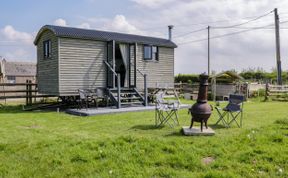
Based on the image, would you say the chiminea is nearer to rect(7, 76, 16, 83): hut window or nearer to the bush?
the bush

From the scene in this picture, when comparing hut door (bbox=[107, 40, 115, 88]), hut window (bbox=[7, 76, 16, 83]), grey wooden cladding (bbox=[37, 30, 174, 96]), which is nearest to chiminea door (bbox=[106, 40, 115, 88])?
hut door (bbox=[107, 40, 115, 88])

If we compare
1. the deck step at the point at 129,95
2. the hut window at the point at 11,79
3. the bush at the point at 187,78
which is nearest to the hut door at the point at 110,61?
the deck step at the point at 129,95

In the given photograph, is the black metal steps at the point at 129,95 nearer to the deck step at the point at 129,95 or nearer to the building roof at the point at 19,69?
the deck step at the point at 129,95

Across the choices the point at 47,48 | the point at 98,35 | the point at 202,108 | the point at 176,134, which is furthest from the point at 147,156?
the point at 47,48

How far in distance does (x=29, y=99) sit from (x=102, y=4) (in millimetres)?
6498

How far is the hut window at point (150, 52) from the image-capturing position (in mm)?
13858

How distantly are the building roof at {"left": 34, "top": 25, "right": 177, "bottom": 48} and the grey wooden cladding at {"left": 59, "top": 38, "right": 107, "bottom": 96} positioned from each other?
221 mm

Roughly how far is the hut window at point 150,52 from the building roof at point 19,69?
3479cm

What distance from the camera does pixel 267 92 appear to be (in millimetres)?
17078

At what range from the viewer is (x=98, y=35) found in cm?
1246

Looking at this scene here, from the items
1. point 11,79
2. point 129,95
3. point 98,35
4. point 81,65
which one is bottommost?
point 129,95

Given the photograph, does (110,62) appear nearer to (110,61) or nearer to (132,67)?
(110,61)

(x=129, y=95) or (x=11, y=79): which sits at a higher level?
(x=11, y=79)

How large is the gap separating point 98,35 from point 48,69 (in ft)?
8.52
